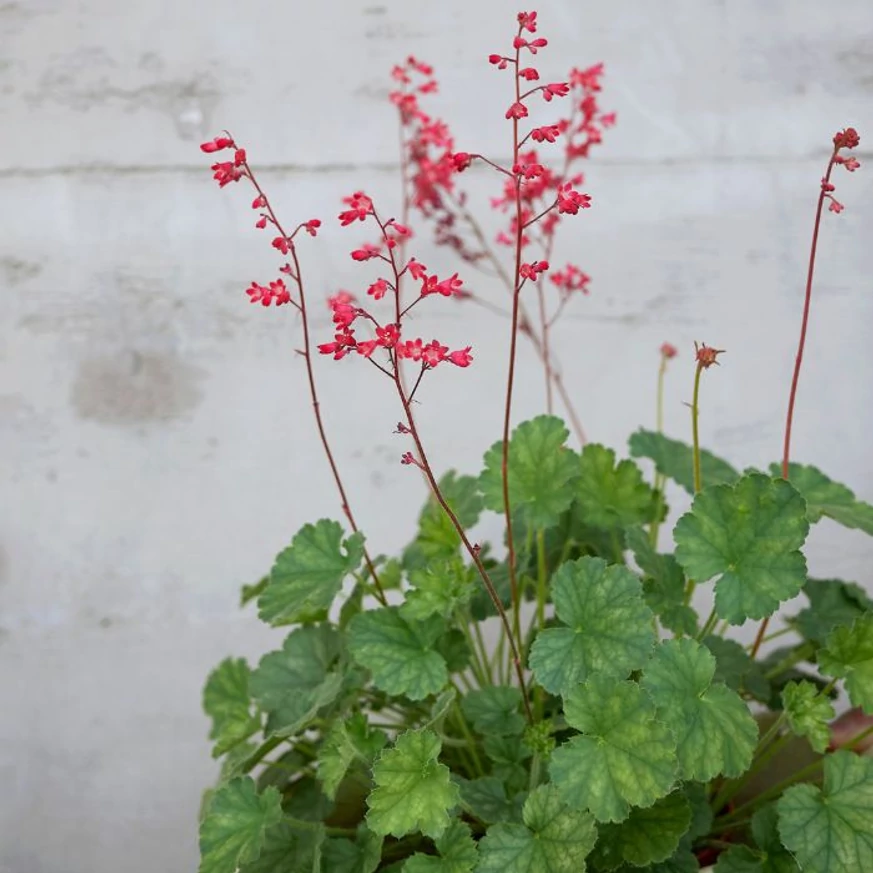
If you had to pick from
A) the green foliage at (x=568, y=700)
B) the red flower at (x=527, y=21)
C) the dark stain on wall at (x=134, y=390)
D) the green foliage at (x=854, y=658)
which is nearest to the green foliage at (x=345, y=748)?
the green foliage at (x=568, y=700)

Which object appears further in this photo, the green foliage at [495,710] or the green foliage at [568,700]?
the green foliage at [495,710]

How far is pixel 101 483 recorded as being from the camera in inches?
54.6

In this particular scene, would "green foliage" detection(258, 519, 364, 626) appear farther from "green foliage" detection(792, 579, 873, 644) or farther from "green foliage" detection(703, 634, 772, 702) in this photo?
"green foliage" detection(792, 579, 873, 644)

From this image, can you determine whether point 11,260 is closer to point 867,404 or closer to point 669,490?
point 669,490

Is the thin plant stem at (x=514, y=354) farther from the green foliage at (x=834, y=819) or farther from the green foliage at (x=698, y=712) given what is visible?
the green foliage at (x=834, y=819)

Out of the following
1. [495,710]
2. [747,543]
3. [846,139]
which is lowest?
[495,710]

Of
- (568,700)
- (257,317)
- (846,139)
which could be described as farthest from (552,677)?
(257,317)

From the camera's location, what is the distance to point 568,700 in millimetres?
710

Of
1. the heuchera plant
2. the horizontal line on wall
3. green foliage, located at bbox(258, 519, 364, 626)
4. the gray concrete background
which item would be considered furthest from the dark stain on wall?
green foliage, located at bbox(258, 519, 364, 626)

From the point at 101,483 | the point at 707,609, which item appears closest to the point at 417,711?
the point at 707,609

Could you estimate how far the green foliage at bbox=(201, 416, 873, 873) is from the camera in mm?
712

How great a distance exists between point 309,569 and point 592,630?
0.80 ft

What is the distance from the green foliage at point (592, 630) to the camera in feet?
2.45

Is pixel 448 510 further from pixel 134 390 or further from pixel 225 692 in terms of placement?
pixel 134 390
